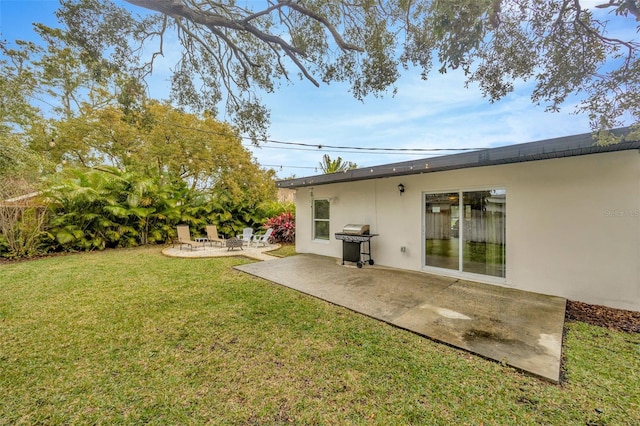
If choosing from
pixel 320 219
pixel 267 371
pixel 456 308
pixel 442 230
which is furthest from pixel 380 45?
pixel 320 219

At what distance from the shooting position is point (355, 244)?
7984 millimetres

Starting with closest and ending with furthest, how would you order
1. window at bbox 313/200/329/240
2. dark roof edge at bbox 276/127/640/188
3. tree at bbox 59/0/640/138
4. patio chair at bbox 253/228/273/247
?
tree at bbox 59/0/640/138 → dark roof edge at bbox 276/127/640/188 → window at bbox 313/200/329/240 → patio chair at bbox 253/228/273/247

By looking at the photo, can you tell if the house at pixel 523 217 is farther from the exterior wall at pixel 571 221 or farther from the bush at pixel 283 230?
the bush at pixel 283 230

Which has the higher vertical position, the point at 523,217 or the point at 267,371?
the point at 523,217

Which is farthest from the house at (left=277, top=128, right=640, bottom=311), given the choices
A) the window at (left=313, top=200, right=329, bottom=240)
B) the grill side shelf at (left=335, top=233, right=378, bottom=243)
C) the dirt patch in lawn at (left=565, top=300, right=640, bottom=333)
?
the window at (left=313, top=200, right=329, bottom=240)

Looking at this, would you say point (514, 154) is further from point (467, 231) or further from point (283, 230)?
point (283, 230)

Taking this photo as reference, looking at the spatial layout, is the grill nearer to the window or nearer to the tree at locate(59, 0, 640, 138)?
the window

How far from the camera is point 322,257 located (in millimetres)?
9492

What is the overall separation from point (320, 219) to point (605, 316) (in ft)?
24.9

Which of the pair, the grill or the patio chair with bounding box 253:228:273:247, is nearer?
the grill

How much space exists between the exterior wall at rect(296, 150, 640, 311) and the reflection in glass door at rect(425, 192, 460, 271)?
22 centimetres

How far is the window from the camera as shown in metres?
9.88

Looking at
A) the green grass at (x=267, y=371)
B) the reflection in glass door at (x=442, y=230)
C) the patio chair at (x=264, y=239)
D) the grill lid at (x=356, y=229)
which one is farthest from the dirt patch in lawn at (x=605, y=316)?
the patio chair at (x=264, y=239)

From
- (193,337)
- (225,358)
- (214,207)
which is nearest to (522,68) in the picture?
(225,358)
